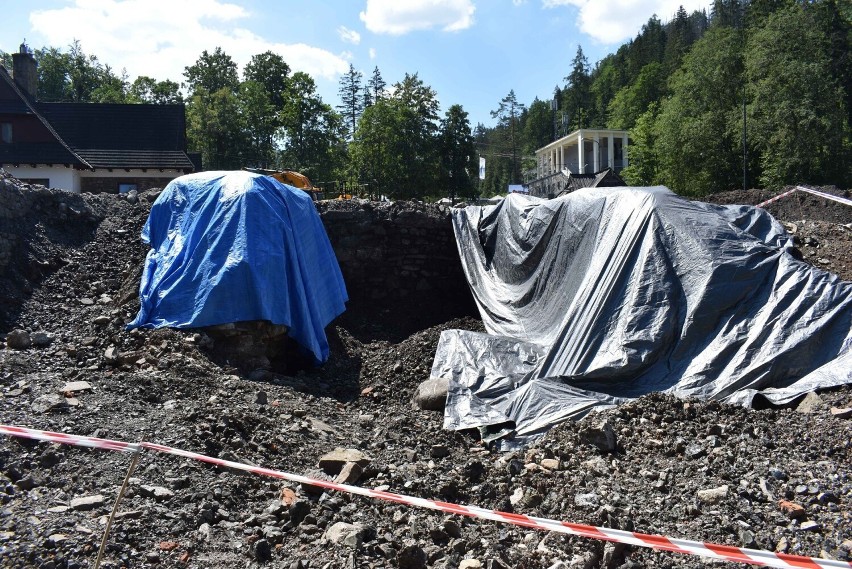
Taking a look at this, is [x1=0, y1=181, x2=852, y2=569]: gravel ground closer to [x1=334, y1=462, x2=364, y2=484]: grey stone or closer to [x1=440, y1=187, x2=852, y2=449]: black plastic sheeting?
[x1=334, y1=462, x2=364, y2=484]: grey stone

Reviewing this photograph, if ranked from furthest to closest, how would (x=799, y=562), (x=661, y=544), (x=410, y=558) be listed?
(x=410, y=558), (x=661, y=544), (x=799, y=562)

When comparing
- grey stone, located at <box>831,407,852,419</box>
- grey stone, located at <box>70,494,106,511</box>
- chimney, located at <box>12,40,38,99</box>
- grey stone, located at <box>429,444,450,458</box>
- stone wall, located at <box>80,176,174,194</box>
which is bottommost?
grey stone, located at <box>429,444,450,458</box>

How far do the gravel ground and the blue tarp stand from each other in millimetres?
435

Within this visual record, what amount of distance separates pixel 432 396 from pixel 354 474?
221 centimetres

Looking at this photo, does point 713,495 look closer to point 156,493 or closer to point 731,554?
point 731,554

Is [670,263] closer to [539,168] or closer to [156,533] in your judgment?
[156,533]

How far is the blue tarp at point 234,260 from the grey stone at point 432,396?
1.86m

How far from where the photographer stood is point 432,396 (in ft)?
22.3

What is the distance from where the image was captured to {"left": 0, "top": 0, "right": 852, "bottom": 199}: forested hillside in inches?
1196

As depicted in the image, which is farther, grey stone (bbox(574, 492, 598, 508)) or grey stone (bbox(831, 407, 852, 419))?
grey stone (bbox(831, 407, 852, 419))

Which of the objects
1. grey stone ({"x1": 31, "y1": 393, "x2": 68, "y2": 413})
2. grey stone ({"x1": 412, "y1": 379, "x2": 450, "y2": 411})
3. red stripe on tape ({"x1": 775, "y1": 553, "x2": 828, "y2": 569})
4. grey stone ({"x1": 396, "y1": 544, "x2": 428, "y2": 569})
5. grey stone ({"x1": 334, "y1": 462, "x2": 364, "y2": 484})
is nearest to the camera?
red stripe on tape ({"x1": 775, "y1": 553, "x2": 828, "y2": 569})

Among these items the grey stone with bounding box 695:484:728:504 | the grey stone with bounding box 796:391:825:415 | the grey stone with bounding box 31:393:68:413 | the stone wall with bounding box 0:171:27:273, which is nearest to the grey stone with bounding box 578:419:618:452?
the grey stone with bounding box 695:484:728:504

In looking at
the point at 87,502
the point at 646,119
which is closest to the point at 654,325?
the point at 87,502

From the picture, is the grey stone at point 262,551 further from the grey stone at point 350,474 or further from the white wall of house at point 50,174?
the white wall of house at point 50,174
